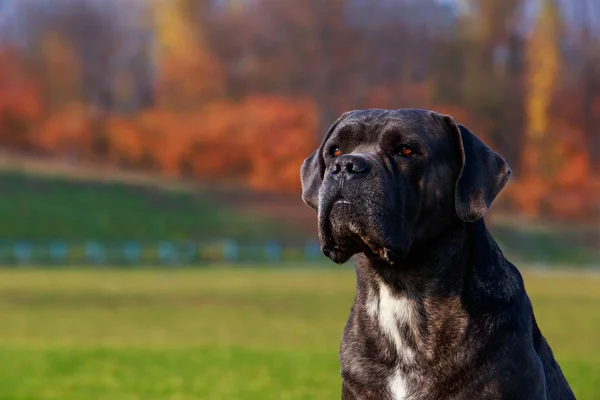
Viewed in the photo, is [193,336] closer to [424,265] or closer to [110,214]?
[424,265]

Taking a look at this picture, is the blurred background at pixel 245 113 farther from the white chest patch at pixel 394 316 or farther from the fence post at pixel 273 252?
the white chest patch at pixel 394 316

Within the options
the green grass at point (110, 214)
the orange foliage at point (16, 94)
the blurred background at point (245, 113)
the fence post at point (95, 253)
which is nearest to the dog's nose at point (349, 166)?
the blurred background at point (245, 113)

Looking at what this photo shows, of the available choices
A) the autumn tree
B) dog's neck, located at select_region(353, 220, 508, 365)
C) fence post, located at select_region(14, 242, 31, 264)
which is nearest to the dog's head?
dog's neck, located at select_region(353, 220, 508, 365)

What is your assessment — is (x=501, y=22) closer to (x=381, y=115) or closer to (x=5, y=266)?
(x=5, y=266)

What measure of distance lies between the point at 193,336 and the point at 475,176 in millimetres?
11073

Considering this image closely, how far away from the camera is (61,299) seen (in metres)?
23.1

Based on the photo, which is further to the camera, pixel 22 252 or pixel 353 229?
pixel 22 252

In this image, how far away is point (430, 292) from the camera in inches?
198

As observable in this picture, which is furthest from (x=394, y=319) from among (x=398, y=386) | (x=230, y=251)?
(x=230, y=251)

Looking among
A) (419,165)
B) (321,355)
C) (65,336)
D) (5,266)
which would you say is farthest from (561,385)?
(5,266)

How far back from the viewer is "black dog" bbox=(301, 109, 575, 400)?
4.78 metres

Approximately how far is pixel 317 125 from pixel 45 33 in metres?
19.2

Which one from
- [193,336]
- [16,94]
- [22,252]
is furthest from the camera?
[16,94]

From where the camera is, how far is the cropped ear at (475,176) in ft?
15.8
